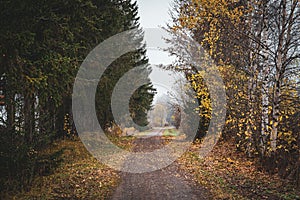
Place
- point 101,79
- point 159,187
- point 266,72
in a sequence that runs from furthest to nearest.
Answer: point 101,79, point 266,72, point 159,187

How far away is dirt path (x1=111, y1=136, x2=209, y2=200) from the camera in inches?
290

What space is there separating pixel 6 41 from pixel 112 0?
9.81 meters

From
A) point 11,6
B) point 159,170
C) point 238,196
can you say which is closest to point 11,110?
point 11,6

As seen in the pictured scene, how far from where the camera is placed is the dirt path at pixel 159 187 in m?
7.37

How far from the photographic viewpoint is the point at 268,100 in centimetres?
943

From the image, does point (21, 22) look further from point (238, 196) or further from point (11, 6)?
point (238, 196)

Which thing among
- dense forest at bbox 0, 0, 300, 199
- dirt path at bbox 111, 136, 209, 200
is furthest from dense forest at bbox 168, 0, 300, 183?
dirt path at bbox 111, 136, 209, 200

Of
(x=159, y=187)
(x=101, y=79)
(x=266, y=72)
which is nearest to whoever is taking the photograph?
(x=159, y=187)

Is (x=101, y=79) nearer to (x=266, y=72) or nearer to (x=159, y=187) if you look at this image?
(x=159, y=187)

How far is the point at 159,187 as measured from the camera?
8.22 meters

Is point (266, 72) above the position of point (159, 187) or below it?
above

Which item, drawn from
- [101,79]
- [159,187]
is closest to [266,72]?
[159,187]

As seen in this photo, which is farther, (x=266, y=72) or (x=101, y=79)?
(x=101, y=79)

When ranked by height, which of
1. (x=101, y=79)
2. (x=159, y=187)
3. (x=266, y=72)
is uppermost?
(x=101, y=79)
